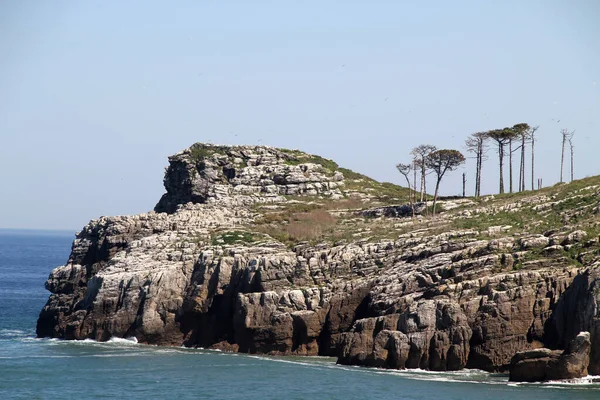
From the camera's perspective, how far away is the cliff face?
78312 millimetres

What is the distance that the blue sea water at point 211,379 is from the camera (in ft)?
227

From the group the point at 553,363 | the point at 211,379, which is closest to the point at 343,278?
the point at 211,379

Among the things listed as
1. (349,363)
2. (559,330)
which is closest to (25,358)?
(349,363)

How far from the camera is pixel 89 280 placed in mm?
101188

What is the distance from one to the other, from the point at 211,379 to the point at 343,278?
19.7 meters

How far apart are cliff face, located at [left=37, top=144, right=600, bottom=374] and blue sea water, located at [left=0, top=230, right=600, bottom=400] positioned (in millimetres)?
2547

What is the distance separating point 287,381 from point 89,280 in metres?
33.0

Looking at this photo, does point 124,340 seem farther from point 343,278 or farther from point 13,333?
point 343,278

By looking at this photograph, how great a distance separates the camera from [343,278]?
91562mm

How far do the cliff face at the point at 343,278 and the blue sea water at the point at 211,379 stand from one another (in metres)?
2.55

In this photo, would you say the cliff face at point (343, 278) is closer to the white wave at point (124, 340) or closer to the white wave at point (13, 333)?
the white wave at point (124, 340)

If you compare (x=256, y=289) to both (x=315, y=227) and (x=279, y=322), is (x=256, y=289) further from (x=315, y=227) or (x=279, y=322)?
(x=315, y=227)

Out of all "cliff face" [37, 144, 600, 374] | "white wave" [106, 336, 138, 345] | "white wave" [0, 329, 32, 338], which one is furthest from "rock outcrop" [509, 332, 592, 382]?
"white wave" [0, 329, 32, 338]

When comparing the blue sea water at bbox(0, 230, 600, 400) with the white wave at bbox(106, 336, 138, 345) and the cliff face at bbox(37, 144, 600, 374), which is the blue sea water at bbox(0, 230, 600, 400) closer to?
the white wave at bbox(106, 336, 138, 345)
